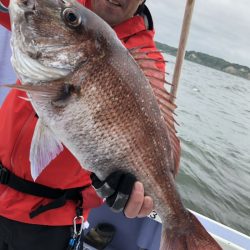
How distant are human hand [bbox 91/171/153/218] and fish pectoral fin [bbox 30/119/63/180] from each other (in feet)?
0.97

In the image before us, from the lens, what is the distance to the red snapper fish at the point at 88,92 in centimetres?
177

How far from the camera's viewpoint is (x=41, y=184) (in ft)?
7.70

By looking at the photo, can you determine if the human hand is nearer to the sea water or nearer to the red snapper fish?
the red snapper fish

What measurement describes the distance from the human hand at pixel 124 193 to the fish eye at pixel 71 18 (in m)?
0.78

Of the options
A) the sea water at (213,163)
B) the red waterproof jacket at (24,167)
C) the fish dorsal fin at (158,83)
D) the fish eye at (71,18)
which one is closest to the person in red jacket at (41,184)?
the red waterproof jacket at (24,167)

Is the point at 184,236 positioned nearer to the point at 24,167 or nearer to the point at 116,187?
the point at 116,187

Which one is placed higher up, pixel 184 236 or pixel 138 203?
pixel 138 203

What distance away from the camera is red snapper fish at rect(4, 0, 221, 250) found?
177 cm

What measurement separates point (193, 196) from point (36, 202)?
7.41m

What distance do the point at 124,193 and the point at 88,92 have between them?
589 millimetres

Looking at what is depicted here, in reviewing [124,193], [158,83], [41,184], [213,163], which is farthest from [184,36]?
[213,163]

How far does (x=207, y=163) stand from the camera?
12109mm

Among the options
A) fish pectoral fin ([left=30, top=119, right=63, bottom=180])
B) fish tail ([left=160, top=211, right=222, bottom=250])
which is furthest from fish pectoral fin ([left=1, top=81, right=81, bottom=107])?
fish tail ([left=160, top=211, right=222, bottom=250])

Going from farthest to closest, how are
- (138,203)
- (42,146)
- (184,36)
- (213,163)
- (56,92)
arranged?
(213,163) → (184,36) → (138,203) → (42,146) → (56,92)
